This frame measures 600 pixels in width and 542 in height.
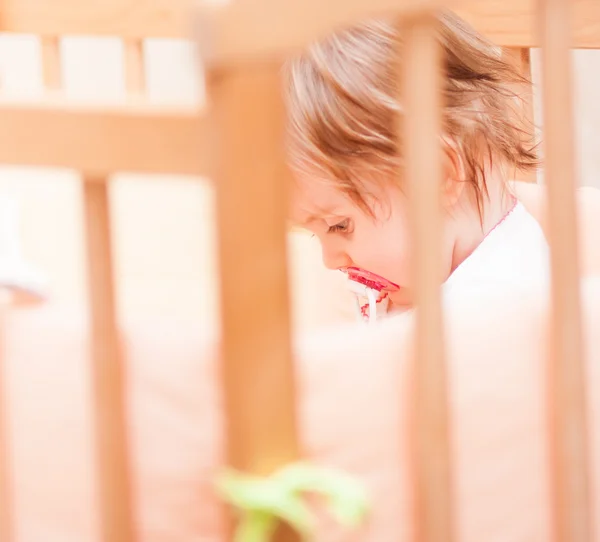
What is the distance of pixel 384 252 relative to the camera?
1070mm

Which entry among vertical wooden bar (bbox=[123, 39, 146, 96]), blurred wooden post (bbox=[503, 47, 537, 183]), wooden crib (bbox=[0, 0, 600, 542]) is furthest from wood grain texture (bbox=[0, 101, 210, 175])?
vertical wooden bar (bbox=[123, 39, 146, 96])

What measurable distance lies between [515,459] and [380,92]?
1.36 feet

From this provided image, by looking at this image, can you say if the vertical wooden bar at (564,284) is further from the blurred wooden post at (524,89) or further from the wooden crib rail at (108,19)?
the wooden crib rail at (108,19)

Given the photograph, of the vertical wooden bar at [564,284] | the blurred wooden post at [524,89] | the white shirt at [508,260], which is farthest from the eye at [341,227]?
the vertical wooden bar at [564,284]

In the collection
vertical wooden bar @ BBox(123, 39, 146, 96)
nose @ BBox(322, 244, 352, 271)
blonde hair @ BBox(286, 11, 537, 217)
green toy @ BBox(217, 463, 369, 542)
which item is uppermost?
vertical wooden bar @ BBox(123, 39, 146, 96)

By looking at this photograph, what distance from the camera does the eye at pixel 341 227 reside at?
104 cm

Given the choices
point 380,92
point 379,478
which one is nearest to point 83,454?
point 379,478

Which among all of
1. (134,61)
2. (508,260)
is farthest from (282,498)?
(134,61)

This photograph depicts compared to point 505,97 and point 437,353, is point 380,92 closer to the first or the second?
point 505,97

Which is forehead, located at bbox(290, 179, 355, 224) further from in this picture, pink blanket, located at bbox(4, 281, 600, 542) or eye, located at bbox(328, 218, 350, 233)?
pink blanket, located at bbox(4, 281, 600, 542)

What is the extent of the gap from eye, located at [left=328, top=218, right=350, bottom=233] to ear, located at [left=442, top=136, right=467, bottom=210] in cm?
9

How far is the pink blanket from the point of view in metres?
0.64

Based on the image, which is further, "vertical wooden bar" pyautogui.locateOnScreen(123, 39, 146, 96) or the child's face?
"vertical wooden bar" pyautogui.locateOnScreen(123, 39, 146, 96)

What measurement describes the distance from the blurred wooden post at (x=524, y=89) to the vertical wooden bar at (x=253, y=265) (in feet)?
2.44
